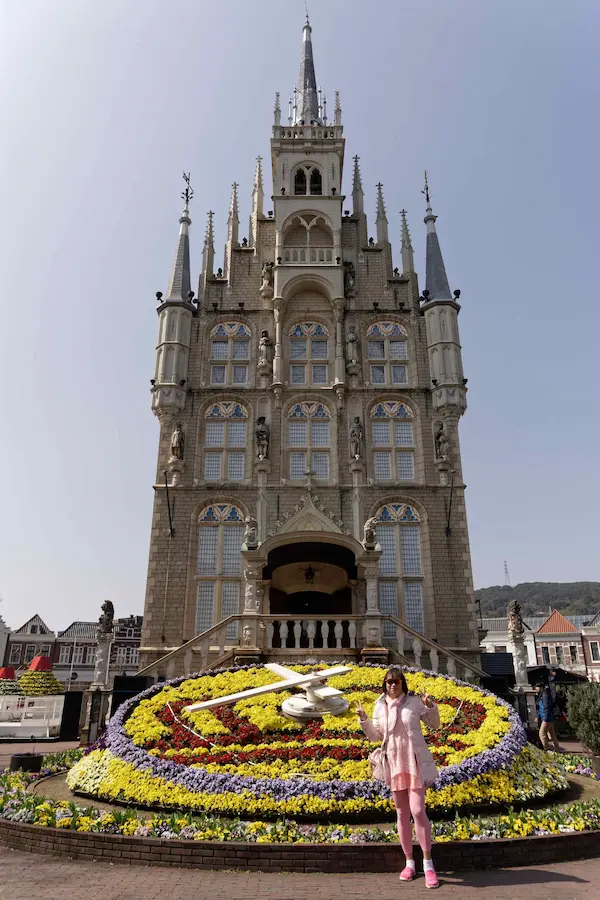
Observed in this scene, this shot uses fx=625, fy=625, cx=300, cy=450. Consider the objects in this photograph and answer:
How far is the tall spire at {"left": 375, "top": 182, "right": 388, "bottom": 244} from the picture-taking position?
98.7 feet

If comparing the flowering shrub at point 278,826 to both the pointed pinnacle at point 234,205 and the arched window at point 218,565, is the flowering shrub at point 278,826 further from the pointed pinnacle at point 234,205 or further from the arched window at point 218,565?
the pointed pinnacle at point 234,205

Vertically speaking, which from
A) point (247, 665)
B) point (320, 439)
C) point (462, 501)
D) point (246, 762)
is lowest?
point (246, 762)

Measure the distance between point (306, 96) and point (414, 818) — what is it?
3611cm

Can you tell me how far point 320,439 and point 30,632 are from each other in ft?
190

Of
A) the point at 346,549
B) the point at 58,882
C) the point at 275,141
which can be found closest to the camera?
the point at 58,882

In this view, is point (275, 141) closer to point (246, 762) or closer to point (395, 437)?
point (395, 437)

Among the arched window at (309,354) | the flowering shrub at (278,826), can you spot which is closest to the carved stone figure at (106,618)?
the flowering shrub at (278,826)

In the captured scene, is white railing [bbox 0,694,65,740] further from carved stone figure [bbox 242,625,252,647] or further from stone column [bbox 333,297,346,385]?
stone column [bbox 333,297,346,385]

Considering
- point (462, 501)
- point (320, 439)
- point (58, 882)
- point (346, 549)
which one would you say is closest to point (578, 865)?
point (58, 882)

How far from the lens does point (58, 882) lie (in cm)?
684

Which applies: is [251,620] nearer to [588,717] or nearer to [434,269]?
[588,717]

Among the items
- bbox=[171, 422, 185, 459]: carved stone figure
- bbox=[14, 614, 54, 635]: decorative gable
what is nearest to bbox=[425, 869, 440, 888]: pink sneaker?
bbox=[171, 422, 185, 459]: carved stone figure

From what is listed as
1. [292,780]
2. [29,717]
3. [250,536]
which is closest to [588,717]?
[292,780]

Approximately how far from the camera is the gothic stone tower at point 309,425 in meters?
23.6
